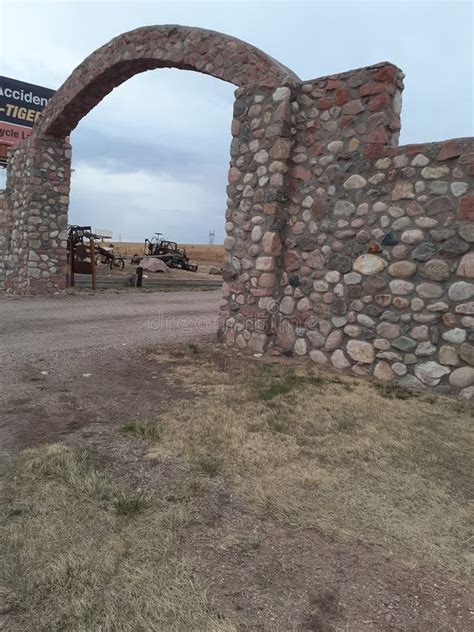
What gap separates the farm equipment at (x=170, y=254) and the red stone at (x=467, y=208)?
1888 centimetres

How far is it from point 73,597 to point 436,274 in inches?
171

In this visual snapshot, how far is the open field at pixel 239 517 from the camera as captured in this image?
185cm

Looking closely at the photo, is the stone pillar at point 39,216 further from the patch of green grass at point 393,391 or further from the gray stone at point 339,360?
the patch of green grass at point 393,391

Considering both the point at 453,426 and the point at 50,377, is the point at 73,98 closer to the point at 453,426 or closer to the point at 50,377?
the point at 50,377

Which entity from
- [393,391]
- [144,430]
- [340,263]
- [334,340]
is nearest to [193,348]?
[334,340]

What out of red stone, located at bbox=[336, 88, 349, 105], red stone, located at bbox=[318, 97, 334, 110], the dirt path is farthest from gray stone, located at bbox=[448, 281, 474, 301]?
the dirt path

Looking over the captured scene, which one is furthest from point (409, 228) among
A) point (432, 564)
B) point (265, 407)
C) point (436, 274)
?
point (432, 564)

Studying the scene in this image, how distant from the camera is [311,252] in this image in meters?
6.19

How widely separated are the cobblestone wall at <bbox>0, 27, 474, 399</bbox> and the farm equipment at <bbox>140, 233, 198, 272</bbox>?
49.8 ft

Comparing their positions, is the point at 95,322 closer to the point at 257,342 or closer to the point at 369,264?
the point at 257,342

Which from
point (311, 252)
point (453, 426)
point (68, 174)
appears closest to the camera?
point (453, 426)

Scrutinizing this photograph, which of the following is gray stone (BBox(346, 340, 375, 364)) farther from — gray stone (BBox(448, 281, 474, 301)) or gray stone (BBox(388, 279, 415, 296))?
gray stone (BBox(448, 281, 474, 301))

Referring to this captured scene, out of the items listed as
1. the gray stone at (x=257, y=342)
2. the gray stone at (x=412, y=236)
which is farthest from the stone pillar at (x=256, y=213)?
the gray stone at (x=412, y=236)

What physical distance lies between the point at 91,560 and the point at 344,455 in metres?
1.82
